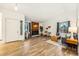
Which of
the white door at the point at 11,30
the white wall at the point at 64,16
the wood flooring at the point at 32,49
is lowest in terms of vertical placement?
the wood flooring at the point at 32,49

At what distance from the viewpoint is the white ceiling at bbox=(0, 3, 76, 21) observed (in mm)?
2426

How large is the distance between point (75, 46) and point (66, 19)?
2.07ft

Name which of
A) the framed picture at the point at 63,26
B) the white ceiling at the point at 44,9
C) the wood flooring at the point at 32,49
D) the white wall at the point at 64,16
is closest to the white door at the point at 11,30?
the wood flooring at the point at 32,49

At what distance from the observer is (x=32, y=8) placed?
8.13ft

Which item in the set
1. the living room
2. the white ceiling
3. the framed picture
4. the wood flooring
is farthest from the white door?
the framed picture

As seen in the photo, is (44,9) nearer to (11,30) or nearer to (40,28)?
(40,28)

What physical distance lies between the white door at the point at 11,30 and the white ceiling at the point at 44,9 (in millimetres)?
283

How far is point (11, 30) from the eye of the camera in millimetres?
2523

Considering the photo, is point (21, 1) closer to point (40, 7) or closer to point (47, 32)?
point (40, 7)

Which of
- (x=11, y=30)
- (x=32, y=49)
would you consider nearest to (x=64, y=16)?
(x=32, y=49)

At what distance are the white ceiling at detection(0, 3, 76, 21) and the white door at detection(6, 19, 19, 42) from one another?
0.93 feet

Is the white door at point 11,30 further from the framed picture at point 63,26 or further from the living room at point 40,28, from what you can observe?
the framed picture at point 63,26

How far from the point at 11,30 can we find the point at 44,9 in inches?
35.2

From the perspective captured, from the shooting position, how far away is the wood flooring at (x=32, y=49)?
243 centimetres
